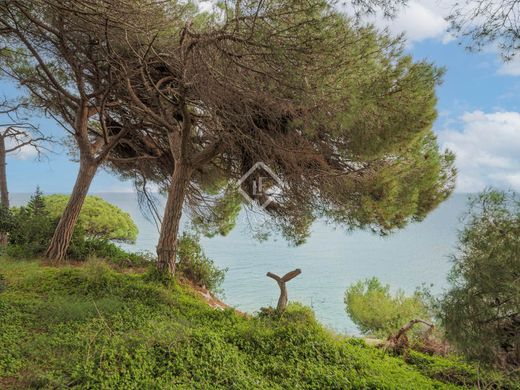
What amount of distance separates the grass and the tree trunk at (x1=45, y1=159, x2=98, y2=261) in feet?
6.31

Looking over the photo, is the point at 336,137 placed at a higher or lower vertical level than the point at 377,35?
lower

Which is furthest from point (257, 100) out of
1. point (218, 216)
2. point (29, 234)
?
point (29, 234)

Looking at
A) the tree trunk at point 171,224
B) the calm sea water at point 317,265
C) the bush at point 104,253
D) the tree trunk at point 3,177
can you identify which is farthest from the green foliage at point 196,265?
the tree trunk at point 3,177

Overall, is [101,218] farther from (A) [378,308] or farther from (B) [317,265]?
(B) [317,265]

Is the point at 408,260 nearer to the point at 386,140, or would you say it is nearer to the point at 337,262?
the point at 337,262

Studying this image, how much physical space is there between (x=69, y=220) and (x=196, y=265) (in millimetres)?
2490

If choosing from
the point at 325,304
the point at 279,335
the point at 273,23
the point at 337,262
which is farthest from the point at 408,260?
the point at 273,23

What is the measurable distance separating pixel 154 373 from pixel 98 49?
16.3 feet

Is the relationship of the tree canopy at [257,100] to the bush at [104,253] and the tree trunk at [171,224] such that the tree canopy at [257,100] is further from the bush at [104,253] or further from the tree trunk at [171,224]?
the bush at [104,253]

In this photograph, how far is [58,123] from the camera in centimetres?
865

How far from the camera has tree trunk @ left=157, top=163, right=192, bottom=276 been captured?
6.43m

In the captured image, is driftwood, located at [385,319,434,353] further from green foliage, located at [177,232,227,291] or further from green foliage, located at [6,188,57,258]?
green foliage, located at [6,188,57,258]

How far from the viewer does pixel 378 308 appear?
30.1 feet

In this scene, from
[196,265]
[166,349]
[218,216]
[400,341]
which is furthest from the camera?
[218,216]
